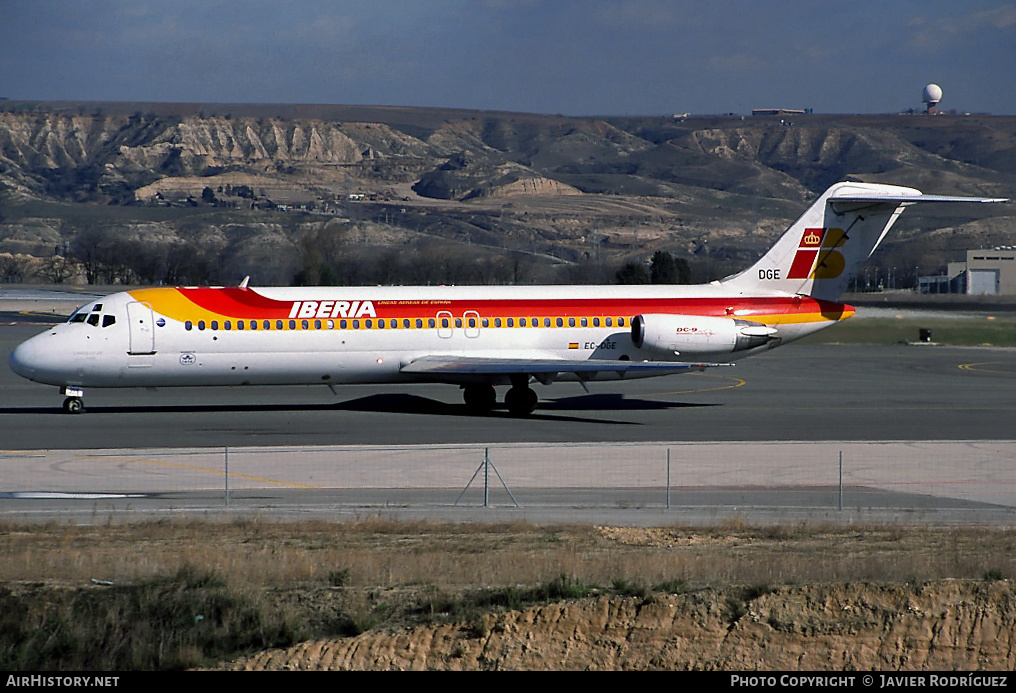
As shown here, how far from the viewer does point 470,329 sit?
33.9 m

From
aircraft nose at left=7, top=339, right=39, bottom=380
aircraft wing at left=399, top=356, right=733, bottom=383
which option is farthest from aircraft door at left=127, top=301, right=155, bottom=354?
aircraft wing at left=399, top=356, right=733, bottom=383

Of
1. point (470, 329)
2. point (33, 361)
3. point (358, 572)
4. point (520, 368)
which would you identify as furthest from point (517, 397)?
point (358, 572)

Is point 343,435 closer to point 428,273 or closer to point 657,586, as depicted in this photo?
point 657,586

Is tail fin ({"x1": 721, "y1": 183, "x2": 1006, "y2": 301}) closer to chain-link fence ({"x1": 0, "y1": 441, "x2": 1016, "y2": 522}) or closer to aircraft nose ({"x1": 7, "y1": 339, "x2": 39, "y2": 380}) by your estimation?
chain-link fence ({"x1": 0, "y1": 441, "x2": 1016, "y2": 522})

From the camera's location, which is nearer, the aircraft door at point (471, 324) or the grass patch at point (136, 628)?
the grass patch at point (136, 628)

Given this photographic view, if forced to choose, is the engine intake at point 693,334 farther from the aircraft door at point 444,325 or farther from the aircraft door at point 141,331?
the aircraft door at point 141,331

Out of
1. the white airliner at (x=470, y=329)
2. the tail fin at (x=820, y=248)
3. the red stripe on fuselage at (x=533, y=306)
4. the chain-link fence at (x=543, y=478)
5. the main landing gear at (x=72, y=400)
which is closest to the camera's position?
the chain-link fence at (x=543, y=478)

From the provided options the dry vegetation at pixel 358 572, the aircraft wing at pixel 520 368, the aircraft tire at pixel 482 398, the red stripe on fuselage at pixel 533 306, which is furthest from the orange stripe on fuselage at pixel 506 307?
the dry vegetation at pixel 358 572

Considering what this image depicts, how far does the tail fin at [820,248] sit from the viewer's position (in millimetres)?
36406

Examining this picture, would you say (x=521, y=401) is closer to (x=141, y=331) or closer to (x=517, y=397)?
(x=517, y=397)

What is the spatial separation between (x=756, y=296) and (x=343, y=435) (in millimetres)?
14063

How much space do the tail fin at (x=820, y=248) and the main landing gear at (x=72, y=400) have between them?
19121 millimetres

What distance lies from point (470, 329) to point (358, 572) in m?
19.6

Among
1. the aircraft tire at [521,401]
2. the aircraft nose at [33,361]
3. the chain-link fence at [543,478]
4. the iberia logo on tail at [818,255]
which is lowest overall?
the chain-link fence at [543,478]
